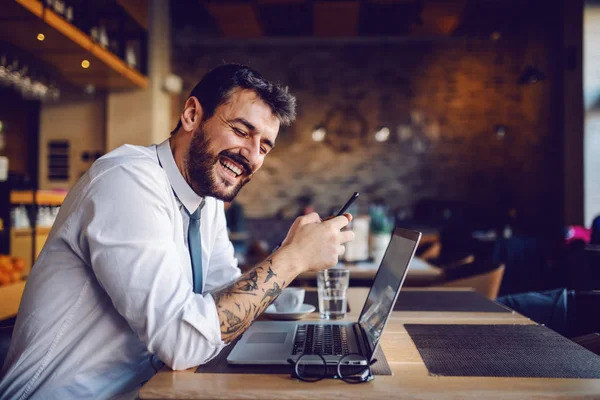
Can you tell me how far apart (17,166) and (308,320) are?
270 inches

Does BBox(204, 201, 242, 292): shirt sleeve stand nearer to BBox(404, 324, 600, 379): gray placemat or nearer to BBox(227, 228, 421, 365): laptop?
→ BBox(227, 228, 421, 365): laptop

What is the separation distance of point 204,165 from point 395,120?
7.07 m

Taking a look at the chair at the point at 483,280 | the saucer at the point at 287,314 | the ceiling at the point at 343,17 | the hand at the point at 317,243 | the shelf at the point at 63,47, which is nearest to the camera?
the hand at the point at 317,243

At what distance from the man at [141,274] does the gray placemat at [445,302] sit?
1.65 ft

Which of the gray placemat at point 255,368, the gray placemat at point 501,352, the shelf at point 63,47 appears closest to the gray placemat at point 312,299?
the gray placemat at point 501,352

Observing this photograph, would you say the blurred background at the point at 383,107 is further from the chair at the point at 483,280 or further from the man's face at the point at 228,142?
the man's face at the point at 228,142

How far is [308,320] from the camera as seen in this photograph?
148 cm

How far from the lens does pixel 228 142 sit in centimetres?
138

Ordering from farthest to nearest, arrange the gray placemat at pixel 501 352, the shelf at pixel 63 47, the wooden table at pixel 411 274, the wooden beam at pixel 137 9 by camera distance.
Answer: the wooden beam at pixel 137 9
the shelf at pixel 63 47
the wooden table at pixel 411 274
the gray placemat at pixel 501 352

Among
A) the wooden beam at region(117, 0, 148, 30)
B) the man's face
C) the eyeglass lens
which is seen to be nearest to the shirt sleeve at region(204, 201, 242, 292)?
the man's face

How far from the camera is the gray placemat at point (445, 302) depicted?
5.35ft

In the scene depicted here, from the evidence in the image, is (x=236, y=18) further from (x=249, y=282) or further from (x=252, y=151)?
(x=249, y=282)

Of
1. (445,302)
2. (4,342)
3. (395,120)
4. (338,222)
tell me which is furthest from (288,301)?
(395,120)

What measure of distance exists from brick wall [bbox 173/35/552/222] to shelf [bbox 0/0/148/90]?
2274 mm
